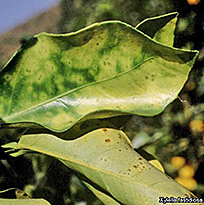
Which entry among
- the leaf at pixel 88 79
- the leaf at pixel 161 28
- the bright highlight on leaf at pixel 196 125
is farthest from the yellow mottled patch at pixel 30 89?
the bright highlight on leaf at pixel 196 125

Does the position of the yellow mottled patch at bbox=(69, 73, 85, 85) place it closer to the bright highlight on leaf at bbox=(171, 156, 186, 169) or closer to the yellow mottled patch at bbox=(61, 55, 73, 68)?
the yellow mottled patch at bbox=(61, 55, 73, 68)

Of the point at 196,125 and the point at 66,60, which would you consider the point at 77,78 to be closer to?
the point at 66,60

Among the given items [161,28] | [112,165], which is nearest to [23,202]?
[112,165]

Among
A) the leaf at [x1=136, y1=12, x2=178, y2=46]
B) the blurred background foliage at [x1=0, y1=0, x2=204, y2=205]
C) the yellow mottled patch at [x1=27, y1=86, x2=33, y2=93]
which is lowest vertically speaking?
the blurred background foliage at [x1=0, y1=0, x2=204, y2=205]

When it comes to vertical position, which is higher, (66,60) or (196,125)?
(66,60)

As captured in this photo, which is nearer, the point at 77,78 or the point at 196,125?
the point at 77,78

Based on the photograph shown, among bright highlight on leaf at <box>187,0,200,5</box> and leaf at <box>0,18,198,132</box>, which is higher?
leaf at <box>0,18,198,132</box>

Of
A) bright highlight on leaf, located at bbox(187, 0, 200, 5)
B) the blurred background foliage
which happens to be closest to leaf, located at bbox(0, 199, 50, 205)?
the blurred background foliage
